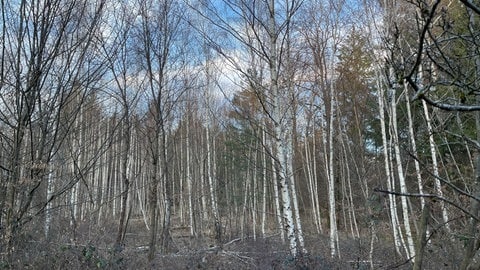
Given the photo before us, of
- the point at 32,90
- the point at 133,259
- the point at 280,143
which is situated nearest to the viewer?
the point at 32,90

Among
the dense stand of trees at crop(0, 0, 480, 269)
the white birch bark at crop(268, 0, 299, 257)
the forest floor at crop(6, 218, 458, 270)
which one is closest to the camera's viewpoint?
the dense stand of trees at crop(0, 0, 480, 269)

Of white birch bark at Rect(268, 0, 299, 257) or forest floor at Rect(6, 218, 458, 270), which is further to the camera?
white birch bark at Rect(268, 0, 299, 257)

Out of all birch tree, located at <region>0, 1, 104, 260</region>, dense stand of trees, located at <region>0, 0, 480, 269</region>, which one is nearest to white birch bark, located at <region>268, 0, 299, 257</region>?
dense stand of trees, located at <region>0, 0, 480, 269</region>

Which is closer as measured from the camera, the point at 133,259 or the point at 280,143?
the point at 280,143

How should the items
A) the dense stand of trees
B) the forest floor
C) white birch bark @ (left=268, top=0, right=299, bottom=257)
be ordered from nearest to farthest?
the dense stand of trees, the forest floor, white birch bark @ (left=268, top=0, right=299, bottom=257)

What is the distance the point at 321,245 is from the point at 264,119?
4725 millimetres

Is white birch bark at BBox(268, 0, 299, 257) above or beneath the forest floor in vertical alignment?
above

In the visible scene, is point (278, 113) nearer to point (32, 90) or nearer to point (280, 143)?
point (280, 143)

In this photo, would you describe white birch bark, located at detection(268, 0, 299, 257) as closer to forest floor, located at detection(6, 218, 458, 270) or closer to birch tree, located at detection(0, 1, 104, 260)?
forest floor, located at detection(6, 218, 458, 270)

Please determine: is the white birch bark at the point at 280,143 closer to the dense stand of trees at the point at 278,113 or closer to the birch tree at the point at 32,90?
the dense stand of trees at the point at 278,113

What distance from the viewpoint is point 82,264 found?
5.69 metres

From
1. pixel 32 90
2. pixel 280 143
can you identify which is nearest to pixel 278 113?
pixel 280 143

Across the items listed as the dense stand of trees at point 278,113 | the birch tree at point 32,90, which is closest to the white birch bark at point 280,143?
the dense stand of trees at point 278,113

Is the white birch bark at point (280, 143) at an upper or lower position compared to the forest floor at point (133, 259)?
upper
